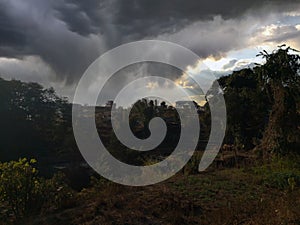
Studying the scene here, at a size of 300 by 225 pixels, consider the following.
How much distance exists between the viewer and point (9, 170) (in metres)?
7.25

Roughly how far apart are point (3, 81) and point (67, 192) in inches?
1184

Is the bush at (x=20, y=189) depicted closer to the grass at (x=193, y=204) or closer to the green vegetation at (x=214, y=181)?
the green vegetation at (x=214, y=181)

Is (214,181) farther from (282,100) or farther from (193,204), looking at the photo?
(282,100)

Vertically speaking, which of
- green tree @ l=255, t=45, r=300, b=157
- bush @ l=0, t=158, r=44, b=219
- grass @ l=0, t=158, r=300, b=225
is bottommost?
grass @ l=0, t=158, r=300, b=225

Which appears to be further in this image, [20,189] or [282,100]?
[282,100]

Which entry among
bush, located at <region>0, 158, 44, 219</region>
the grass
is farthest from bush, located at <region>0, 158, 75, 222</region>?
the grass

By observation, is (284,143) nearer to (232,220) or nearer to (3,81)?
(232,220)

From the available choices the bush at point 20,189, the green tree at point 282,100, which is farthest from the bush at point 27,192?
the green tree at point 282,100

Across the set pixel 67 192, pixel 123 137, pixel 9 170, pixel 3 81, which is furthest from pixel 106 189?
pixel 3 81

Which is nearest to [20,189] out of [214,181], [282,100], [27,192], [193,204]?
[27,192]

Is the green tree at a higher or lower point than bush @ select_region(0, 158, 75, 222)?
higher

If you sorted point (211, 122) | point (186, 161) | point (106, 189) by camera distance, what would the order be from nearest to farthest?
point (106, 189) → point (186, 161) → point (211, 122)

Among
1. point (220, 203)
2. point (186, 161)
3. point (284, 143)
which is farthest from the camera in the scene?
point (186, 161)

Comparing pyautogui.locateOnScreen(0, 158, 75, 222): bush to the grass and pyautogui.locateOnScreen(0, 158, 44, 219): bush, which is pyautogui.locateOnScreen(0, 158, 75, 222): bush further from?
the grass
